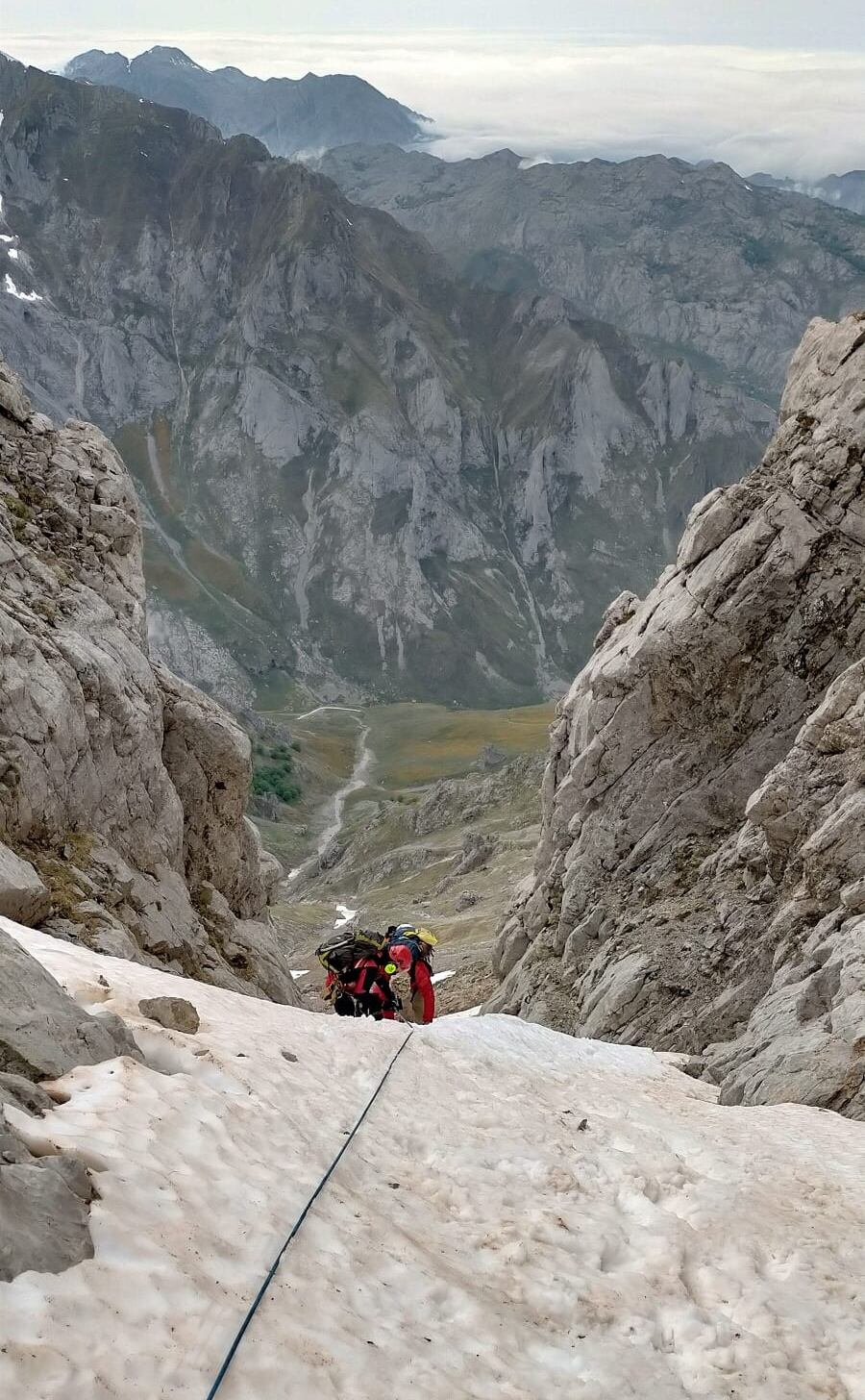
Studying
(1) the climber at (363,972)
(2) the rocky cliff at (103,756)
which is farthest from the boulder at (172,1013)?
(1) the climber at (363,972)

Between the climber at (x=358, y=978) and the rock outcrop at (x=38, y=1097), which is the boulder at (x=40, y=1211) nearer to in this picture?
the rock outcrop at (x=38, y=1097)

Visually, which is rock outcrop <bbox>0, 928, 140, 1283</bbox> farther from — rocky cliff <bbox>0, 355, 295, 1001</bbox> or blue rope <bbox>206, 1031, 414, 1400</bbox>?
rocky cliff <bbox>0, 355, 295, 1001</bbox>

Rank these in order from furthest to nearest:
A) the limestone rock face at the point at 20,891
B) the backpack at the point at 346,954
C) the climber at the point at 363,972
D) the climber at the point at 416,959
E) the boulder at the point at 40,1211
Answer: the climber at the point at 416,959 → the backpack at the point at 346,954 → the climber at the point at 363,972 → the limestone rock face at the point at 20,891 → the boulder at the point at 40,1211

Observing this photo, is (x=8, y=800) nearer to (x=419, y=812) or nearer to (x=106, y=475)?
(x=106, y=475)

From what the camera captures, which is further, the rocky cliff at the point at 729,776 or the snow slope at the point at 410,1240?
the rocky cliff at the point at 729,776

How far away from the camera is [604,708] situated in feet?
126

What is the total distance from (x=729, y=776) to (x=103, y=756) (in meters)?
20.7

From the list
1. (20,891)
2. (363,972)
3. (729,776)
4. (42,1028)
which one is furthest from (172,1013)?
(729,776)

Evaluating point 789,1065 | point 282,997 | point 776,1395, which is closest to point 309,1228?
point 776,1395

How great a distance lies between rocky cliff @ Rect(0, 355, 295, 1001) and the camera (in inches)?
882

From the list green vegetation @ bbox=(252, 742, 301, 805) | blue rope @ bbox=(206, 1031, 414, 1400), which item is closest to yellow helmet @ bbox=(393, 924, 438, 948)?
blue rope @ bbox=(206, 1031, 414, 1400)

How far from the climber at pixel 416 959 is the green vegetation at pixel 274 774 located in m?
142

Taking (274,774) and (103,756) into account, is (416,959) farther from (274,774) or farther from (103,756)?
(274,774)

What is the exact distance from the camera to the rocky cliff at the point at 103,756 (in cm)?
2239
